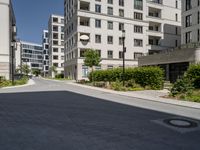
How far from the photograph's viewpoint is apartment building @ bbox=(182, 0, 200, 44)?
117 feet

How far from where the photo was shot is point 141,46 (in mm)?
53125

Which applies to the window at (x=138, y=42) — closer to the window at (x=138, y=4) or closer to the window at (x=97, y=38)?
the window at (x=138, y=4)

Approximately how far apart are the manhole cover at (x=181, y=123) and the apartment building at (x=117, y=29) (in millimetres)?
39310

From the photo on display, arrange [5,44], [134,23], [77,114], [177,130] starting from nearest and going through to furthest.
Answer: [177,130]
[77,114]
[5,44]
[134,23]

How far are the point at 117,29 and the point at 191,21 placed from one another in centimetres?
1866

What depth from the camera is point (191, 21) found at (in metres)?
37.0

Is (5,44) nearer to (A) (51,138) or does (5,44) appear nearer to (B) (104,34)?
(B) (104,34)

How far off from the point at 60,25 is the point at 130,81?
70934 mm

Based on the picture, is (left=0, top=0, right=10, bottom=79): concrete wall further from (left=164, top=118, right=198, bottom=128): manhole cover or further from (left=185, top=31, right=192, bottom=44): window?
(left=185, top=31, right=192, bottom=44): window

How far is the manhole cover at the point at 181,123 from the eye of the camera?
7320 mm

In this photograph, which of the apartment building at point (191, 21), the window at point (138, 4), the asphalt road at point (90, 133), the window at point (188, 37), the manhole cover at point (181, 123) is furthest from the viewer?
the window at point (138, 4)

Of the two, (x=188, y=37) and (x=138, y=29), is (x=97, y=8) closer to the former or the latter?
(x=138, y=29)

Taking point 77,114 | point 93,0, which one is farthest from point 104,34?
point 77,114

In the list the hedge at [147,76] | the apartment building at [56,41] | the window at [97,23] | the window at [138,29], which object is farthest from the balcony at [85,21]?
the apartment building at [56,41]
